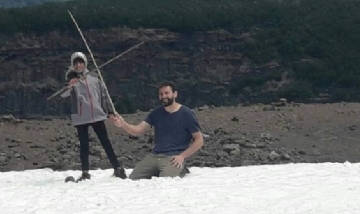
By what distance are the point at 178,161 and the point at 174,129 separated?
45 cm

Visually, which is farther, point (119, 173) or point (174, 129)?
point (119, 173)

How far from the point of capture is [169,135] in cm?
1108

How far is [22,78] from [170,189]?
28440 mm

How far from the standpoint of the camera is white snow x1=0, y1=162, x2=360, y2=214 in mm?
8758

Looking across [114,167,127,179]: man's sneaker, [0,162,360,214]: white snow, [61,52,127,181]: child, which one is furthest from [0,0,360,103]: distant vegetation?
[0,162,360,214]: white snow

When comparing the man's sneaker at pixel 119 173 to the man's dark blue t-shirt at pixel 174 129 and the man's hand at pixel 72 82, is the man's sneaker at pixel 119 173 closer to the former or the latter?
the man's dark blue t-shirt at pixel 174 129

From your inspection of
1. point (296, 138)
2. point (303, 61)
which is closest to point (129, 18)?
point (303, 61)

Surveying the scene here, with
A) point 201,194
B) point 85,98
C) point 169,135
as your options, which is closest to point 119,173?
point 169,135

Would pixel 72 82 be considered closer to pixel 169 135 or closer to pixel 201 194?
pixel 169 135

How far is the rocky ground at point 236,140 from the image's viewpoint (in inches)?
753

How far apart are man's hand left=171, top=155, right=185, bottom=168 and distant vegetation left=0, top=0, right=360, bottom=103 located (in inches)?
1038

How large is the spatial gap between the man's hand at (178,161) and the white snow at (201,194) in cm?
18

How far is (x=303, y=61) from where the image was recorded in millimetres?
39531

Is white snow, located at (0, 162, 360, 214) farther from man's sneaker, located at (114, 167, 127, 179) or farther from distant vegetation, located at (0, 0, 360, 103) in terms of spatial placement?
distant vegetation, located at (0, 0, 360, 103)
